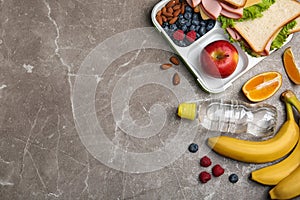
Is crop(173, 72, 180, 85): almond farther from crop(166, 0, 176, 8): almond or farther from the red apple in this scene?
crop(166, 0, 176, 8): almond

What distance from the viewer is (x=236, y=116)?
4.94 feet

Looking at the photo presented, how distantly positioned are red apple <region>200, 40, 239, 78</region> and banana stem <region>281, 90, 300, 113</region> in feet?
0.56

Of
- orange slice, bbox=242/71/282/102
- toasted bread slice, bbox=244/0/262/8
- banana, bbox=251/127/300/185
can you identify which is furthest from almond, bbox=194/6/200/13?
banana, bbox=251/127/300/185

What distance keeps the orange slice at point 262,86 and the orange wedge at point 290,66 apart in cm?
4

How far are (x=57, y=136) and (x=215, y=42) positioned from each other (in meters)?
0.50

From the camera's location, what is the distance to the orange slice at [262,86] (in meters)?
1.48

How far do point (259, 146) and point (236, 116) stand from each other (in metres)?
0.12

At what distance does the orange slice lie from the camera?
1.48 meters

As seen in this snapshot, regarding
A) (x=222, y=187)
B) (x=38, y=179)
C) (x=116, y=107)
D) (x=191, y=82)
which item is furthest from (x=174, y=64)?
(x=38, y=179)

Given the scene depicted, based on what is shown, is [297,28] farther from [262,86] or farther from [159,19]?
[159,19]

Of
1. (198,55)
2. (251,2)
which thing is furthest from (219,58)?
(251,2)

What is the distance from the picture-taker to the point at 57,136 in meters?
1.46

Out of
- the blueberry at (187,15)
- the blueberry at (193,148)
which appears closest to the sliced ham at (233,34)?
the blueberry at (187,15)

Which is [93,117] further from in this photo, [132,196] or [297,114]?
[297,114]
